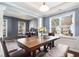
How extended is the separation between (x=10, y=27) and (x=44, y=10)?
672 millimetres

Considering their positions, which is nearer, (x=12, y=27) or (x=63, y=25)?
(x=12, y=27)

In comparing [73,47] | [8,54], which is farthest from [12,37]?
[73,47]

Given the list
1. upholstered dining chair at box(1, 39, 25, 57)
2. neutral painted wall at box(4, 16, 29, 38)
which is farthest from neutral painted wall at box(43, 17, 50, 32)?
upholstered dining chair at box(1, 39, 25, 57)

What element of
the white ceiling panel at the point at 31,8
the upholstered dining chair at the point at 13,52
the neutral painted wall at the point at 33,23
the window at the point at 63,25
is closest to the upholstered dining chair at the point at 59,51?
the window at the point at 63,25

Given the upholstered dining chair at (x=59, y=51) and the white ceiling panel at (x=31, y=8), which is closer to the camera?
the white ceiling panel at (x=31, y=8)

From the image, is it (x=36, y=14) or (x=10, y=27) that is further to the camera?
(x=36, y=14)

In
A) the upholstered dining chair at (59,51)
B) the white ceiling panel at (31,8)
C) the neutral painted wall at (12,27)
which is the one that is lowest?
the upholstered dining chair at (59,51)

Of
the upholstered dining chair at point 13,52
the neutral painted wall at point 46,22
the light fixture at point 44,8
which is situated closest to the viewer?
the upholstered dining chair at point 13,52

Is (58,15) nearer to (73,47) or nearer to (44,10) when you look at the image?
(44,10)

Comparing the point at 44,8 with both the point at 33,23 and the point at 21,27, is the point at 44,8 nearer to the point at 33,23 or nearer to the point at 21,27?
the point at 33,23

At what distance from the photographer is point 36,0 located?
4.59 ft

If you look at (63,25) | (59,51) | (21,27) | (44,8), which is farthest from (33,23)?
(59,51)

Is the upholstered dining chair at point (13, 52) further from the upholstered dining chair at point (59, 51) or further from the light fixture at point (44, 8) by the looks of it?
the light fixture at point (44, 8)

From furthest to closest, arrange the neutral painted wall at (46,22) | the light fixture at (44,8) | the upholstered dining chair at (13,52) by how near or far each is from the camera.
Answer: the neutral painted wall at (46,22)
the light fixture at (44,8)
the upholstered dining chair at (13,52)
